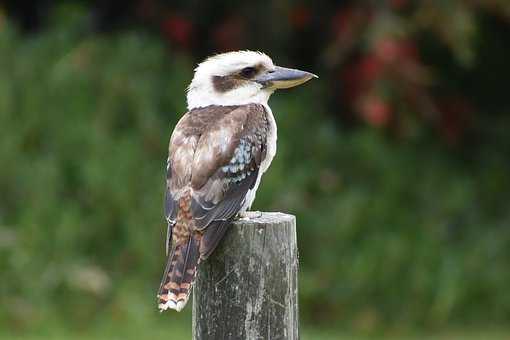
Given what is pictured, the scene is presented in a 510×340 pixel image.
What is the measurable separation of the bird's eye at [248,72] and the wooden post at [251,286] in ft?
4.24

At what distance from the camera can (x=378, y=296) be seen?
906 cm

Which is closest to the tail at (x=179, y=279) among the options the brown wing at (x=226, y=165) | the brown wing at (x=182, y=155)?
the brown wing at (x=226, y=165)

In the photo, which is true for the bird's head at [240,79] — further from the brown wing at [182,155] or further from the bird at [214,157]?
the brown wing at [182,155]

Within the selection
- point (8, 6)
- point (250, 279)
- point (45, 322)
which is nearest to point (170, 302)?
point (250, 279)

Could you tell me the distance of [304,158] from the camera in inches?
403

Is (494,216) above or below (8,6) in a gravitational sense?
below

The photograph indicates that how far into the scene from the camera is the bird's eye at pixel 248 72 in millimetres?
5324

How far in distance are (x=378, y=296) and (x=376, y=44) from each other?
2.13 m

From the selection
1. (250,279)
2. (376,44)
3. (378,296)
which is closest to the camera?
(250,279)

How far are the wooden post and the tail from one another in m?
0.05

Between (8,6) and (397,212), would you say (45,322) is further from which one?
(8,6)

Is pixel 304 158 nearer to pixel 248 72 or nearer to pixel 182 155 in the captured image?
pixel 248 72

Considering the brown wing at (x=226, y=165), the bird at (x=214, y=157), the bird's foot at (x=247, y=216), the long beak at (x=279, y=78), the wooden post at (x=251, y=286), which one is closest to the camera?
the wooden post at (x=251, y=286)

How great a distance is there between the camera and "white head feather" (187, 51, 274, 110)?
532 centimetres
